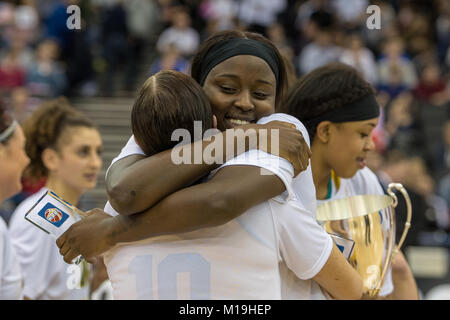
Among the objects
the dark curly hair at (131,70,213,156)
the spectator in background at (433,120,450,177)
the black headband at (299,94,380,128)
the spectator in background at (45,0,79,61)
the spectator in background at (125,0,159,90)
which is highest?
the spectator in background at (125,0,159,90)

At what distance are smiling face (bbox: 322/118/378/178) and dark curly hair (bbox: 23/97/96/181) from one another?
1405mm

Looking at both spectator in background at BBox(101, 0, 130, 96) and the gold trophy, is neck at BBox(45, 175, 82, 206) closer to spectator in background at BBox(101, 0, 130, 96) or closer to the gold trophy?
the gold trophy

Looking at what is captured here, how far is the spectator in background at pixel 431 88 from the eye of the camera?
10.2m

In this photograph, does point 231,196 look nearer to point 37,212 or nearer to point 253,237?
point 253,237

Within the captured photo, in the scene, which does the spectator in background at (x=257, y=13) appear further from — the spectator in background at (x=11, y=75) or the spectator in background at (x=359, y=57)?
the spectator in background at (x=11, y=75)

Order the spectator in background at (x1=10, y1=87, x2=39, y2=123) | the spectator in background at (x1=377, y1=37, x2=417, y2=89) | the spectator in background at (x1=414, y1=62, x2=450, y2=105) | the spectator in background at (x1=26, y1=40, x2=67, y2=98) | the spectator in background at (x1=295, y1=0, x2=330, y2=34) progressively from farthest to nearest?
the spectator in background at (x1=295, y1=0, x2=330, y2=34)
the spectator in background at (x1=414, y1=62, x2=450, y2=105)
the spectator in background at (x1=377, y1=37, x2=417, y2=89)
the spectator in background at (x1=26, y1=40, x2=67, y2=98)
the spectator in background at (x1=10, y1=87, x2=39, y2=123)

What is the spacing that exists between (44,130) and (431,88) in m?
7.99

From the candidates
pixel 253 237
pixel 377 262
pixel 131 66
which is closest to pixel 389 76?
pixel 131 66

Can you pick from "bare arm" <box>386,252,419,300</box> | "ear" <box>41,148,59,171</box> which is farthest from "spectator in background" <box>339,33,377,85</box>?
"bare arm" <box>386,252,419,300</box>

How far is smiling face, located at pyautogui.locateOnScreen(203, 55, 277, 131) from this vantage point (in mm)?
2033

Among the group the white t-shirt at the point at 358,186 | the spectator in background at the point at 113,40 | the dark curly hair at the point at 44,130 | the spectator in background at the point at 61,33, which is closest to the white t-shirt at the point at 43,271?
the dark curly hair at the point at 44,130

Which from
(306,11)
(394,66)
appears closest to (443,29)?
(394,66)
